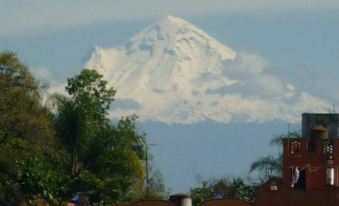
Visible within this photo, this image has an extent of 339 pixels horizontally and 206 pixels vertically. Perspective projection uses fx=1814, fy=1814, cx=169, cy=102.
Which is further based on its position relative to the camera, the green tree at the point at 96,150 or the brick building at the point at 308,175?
the green tree at the point at 96,150

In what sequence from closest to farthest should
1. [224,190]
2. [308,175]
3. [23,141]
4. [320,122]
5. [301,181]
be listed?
[308,175]
[301,181]
[320,122]
[23,141]
[224,190]

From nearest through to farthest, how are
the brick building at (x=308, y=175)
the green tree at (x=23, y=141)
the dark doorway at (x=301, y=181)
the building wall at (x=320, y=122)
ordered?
the brick building at (x=308, y=175) → the dark doorway at (x=301, y=181) → the building wall at (x=320, y=122) → the green tree at (x=23, y=141)

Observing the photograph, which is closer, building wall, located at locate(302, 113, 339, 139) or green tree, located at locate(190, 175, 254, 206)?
building wall, located at locate(302, 113, 339, 139)

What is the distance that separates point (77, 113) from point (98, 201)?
Result: 289 inches

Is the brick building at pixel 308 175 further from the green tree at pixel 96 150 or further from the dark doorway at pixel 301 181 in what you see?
the green tree at pixel 96 150

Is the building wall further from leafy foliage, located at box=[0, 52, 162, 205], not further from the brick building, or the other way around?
leafy foliage, located at box=[0, 52, 162, 205]

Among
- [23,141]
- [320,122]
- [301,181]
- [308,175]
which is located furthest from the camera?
[23,141]

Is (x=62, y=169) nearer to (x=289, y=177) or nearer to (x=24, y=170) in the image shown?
(x=24, y=170)

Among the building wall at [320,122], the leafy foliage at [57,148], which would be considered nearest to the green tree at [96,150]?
the leafy foliage at [57,148]

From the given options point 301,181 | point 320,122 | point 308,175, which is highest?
point 320,122

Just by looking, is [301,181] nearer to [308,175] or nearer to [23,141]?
[308,175]

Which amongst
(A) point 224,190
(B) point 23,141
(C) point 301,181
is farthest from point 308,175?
(A) point 224,190

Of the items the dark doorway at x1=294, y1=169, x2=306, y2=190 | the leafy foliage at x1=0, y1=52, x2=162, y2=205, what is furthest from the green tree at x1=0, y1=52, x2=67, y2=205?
the dark doorway at x1=294, y1=169, x2=306, y2=190

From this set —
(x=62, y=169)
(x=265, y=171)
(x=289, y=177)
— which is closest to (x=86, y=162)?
(x=62, y=169)
